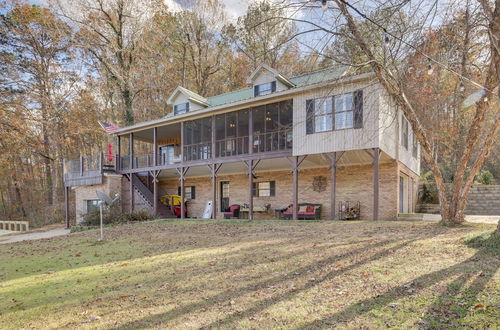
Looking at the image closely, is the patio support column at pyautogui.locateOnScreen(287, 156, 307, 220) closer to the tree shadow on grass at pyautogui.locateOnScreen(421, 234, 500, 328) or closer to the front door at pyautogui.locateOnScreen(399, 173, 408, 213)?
the front door at pyautogui.locateOnScreen(399, 173, 408, 213)

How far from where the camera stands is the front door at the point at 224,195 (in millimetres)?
19750

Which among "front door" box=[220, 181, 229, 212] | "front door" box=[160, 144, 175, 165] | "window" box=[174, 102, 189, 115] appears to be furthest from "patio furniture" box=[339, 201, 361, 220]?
"front door" box=[160, 144, 175, 165]

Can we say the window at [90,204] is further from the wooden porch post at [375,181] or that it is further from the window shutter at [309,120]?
the wooden porch post at [375,181]

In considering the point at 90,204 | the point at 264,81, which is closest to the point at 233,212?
the point at 264,81

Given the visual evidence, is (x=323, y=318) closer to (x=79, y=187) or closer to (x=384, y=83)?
(x=384, y=83)

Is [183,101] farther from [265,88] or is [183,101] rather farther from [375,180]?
[375,180]

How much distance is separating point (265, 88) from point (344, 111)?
577 centimetres

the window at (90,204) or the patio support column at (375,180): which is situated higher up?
the patio support column at (375,180)

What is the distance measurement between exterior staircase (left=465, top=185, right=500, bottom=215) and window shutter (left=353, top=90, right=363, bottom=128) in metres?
10.1

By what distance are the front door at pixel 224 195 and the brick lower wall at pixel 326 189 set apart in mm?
237

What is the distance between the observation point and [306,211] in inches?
599

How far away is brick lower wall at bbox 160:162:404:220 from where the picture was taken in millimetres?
14258

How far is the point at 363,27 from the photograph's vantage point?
31.4ft

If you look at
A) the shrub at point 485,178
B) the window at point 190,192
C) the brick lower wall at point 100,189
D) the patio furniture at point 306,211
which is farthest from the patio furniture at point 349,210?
the brick lower wall at point 100,189
